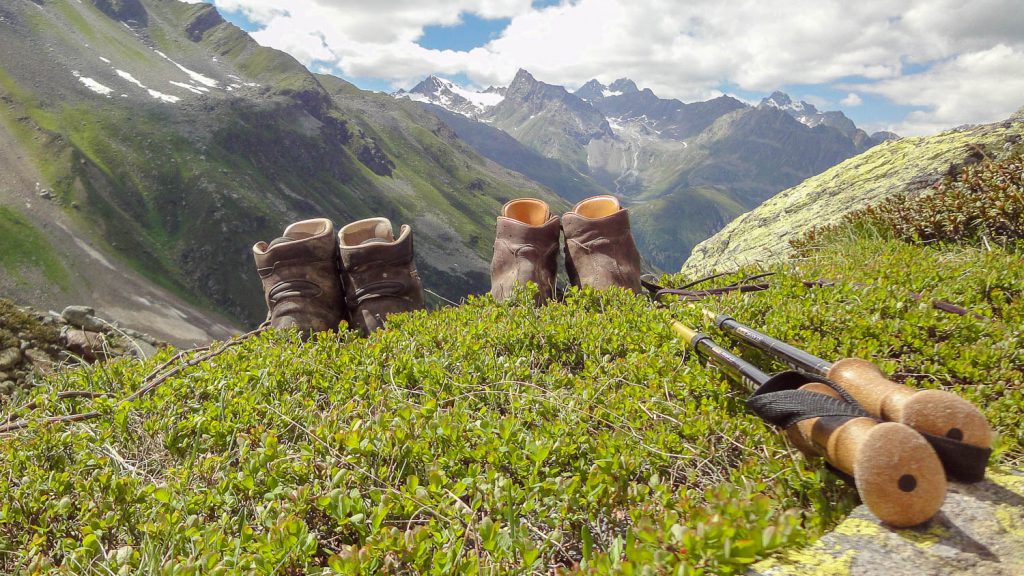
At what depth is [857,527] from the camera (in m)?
1.59

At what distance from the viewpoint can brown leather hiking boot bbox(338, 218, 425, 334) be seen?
546 centimetres

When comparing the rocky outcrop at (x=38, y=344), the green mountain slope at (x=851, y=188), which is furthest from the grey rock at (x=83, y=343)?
the green mountain slope at (x=851, y=188)

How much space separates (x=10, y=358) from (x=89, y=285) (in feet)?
415

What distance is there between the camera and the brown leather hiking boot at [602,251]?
5.73 metres

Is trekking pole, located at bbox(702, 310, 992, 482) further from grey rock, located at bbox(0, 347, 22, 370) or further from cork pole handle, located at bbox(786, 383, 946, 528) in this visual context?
grey rock, located at bbox(0, 347, 22, 370)

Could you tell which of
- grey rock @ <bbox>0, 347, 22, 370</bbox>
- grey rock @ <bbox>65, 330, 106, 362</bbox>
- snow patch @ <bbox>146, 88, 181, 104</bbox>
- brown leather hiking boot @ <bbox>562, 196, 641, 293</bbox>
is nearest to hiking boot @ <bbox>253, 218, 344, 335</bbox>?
brown leather hiking boot @ <bbox>562, 196, 641, 293</bbox>

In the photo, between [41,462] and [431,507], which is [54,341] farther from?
[431,507]

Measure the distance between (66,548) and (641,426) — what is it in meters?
2.31

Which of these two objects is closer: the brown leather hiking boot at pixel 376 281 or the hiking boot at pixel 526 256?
the brown leather hiking boot at pixel 376 281

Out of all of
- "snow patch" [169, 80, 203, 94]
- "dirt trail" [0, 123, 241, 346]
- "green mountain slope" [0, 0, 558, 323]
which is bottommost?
"dirt trail" [0, 123, 241, 346]

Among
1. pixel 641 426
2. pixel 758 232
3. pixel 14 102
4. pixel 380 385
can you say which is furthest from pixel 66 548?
pixel 14 102

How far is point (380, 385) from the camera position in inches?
122

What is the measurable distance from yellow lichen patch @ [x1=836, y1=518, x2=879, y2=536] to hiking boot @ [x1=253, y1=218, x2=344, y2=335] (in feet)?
15.6

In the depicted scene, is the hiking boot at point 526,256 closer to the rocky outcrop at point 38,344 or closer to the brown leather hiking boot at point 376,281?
the brown leather hiking boot at point 376,281
